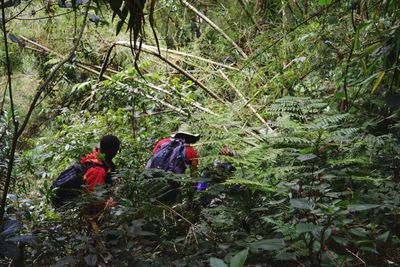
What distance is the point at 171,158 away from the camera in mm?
2883

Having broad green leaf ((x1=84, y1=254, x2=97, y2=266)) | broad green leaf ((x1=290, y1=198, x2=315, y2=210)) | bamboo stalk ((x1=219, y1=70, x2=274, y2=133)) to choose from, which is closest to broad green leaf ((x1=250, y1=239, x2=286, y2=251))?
broad green leaf ((x1=290, y1=198, x2=315, y2=210))

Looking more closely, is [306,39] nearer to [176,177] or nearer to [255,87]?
[255,87]

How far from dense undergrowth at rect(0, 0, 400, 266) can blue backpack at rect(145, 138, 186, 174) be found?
0.48 feet

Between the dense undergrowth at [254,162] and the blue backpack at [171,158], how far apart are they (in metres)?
0.15

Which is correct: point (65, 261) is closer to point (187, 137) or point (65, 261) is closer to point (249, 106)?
point (187, 137)

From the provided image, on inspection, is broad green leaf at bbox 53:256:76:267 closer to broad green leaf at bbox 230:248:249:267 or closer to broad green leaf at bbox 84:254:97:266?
broad green leaf at bbox 84:254:97:266

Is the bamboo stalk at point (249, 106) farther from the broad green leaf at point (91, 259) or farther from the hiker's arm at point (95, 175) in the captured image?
the broad green leaf at point (91, 259)

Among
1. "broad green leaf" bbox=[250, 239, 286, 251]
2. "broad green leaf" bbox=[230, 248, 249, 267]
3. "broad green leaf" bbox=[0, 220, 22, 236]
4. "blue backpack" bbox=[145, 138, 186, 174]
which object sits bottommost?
"blue backpack" bbox=[145, 138, 186, 174]

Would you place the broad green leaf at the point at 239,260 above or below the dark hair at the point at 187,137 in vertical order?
above

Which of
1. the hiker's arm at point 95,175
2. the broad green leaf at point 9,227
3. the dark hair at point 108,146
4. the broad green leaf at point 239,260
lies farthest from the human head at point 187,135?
the broad green leaf at point 239,260

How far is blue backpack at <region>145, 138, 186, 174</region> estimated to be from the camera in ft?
9.31

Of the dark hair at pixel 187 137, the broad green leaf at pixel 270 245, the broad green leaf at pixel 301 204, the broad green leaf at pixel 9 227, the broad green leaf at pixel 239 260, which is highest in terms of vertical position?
the broad green leaf at pixel 9 227

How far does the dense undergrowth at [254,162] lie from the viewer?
1.35 metres

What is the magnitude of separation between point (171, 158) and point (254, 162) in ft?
2.44
